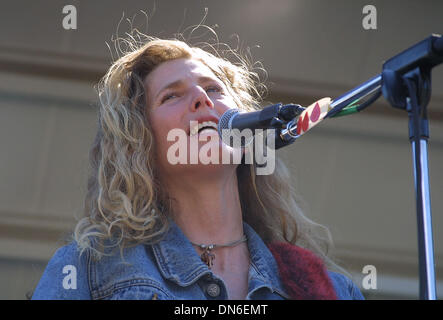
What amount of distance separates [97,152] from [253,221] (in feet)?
1.66

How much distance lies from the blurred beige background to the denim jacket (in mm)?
993

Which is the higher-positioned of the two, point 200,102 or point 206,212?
point 200,102

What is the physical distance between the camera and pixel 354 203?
9.22ft

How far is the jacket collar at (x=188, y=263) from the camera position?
152 cm

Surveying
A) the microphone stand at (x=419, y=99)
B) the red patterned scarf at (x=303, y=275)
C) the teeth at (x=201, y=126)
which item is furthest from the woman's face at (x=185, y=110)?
the microphone stand at (x=419, y=99)

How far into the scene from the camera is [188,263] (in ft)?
5.07

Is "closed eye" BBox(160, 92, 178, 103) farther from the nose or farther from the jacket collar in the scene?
the jacket collar

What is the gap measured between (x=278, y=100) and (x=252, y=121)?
65.1 inches

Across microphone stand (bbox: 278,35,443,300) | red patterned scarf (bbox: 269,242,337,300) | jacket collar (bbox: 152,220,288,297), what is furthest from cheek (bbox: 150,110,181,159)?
microphone stand (bbox: 278,35,443,300)

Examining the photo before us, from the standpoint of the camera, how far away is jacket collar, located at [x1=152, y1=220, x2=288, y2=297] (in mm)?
1517

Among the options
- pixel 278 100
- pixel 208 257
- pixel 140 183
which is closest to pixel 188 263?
pixel 208 257

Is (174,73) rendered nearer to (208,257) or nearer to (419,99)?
(208,257)

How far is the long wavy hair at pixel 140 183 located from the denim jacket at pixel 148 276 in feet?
0.12

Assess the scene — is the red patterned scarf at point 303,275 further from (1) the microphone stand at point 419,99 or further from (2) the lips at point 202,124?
(1) the microphone stand at point 419,99
